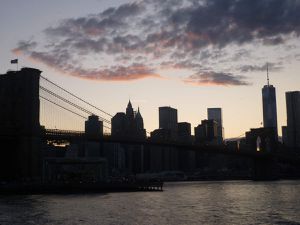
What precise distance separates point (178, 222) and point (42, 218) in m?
13.2

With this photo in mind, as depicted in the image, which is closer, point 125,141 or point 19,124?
point 19,124

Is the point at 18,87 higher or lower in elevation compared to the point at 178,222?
higher

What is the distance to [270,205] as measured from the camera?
64875 millimetres

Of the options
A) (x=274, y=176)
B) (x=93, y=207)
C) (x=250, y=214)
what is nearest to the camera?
(x=250, y=214)

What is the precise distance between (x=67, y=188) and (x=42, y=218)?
145ft

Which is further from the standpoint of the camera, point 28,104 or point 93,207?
point 28,104

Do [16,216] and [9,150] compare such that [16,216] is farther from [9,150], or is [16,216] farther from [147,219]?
[9,150]

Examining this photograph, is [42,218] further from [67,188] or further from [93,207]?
[67,188]

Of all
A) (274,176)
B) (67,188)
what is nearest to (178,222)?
(67,188)

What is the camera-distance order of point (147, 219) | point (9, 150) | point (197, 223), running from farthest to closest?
point (9, 150), point (147, 219), point (197, 223)

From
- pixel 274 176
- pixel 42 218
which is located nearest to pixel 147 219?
pixel 42 218

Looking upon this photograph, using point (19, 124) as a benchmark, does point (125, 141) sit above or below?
below

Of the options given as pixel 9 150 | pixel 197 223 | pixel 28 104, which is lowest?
pixel 197 223

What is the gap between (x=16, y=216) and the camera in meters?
50.4
